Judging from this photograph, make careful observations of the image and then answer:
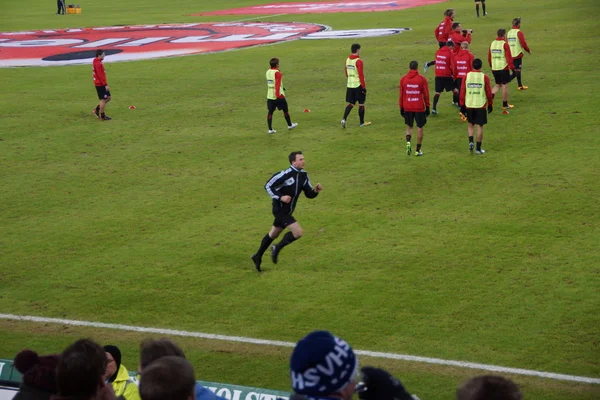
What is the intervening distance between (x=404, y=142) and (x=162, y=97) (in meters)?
10.7

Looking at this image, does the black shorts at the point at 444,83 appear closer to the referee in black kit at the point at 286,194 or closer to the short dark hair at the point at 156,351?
the referee in black kit at the point at 286,194

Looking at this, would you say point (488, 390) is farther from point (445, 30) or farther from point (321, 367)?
point (445, 30)

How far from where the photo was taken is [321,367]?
447cm

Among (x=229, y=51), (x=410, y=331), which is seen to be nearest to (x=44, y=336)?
(x=410, y=331)

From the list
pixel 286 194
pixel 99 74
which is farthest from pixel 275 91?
pixel 286 194

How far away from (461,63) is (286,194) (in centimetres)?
1062

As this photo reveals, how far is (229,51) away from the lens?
38562 mm

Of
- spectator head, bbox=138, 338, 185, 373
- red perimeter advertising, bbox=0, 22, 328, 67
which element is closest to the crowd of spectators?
spectator head, bbox=138, 338, 185, 373

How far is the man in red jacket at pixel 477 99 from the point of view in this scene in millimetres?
19609

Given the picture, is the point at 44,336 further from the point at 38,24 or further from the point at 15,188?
the point at 38,24

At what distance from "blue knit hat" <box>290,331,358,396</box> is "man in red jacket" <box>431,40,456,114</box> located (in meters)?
19.8

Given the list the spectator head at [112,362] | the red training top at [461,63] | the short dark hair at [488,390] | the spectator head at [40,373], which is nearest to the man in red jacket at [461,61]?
the red training top at [461,63]

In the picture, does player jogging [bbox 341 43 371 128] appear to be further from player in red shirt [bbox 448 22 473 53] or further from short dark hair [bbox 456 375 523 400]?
short dark hair [bbox 456 375 523 400]

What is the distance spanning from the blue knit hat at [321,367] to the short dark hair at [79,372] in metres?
1.59
